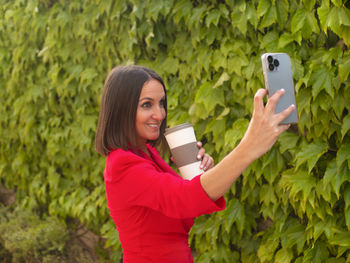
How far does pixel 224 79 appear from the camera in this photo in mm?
2623

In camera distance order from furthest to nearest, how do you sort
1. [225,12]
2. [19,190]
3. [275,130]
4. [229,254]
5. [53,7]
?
[19,190]
[53,7]
[229,254]
[225,12]
[275,130]

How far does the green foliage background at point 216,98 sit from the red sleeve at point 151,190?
1128 mm

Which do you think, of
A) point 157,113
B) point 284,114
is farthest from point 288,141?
point 284,114

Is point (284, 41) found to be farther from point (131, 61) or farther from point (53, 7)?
point (53, 7)

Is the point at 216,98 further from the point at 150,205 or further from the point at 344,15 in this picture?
the point at 150,205

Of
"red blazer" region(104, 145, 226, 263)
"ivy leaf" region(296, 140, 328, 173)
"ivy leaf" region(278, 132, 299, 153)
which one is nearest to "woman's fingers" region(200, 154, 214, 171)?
"red blazer" region(104, 145, 226, 263)

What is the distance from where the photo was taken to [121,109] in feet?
4.94

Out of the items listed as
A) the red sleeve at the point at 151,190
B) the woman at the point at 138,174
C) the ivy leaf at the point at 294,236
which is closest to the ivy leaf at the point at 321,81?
the ivy leaf at the point at 294,236

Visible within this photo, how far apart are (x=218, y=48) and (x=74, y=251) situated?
2.39m

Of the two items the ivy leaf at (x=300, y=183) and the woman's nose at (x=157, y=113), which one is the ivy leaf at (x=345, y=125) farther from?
the woman's nose at (x=157, y=113)

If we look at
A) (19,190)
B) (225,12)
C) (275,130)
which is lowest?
(19,190)

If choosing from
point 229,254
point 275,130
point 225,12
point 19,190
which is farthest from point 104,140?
point 19,190

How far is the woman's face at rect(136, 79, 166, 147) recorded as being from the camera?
1.53m

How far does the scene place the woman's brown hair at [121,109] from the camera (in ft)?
4.92
